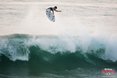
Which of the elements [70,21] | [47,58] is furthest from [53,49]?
[70,21]

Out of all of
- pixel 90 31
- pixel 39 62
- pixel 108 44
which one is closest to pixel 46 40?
pixel 39 62

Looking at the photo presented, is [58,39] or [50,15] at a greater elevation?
[50,15]

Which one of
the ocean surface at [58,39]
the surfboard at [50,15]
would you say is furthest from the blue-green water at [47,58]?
the surfboard at [50,15]

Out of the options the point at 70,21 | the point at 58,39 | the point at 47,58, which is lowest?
the point at 47,58

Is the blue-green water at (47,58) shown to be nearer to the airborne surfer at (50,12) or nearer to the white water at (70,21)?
the white water at (70,21)

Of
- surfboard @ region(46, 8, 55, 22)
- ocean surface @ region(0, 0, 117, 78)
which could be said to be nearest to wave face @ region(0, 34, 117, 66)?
ocean surface @ region(0, 0, 117, 78)

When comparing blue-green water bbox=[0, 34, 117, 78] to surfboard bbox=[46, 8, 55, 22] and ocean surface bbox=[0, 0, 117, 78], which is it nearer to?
ocean surface bbox=[0, 0, 117, 78]

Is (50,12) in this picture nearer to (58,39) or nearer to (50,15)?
(50,15)
